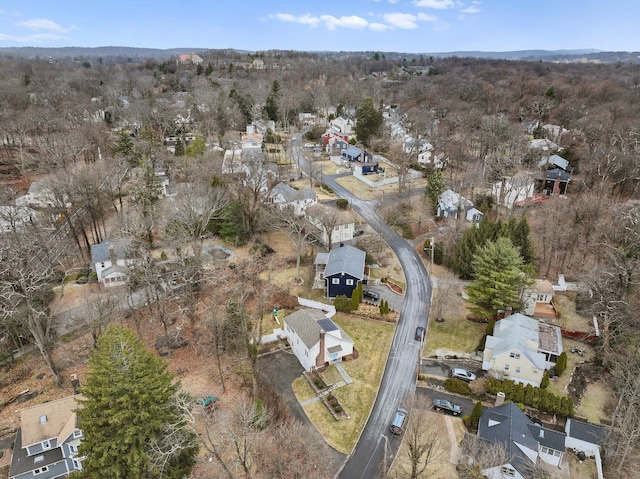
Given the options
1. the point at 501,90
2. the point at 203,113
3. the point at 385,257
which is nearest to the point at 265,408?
the point at 385,257

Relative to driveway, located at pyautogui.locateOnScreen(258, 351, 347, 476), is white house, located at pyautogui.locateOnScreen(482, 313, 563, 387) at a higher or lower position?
higher

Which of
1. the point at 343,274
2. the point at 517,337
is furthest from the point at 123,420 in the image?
the point at 517,337

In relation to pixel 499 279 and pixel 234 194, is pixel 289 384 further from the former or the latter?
pixel 234 194

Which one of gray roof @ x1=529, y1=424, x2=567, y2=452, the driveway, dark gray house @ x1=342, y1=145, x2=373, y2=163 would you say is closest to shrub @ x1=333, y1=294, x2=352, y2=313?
the driveway

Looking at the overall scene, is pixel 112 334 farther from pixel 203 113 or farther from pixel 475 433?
pixel 203 113

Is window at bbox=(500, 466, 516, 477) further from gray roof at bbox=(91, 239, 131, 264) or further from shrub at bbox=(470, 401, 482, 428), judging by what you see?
gray roof at bbox=(91, 239, 131, 264)

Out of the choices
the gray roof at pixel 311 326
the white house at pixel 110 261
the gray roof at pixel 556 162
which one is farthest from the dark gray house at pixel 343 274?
the gray roof at pixel 556 162

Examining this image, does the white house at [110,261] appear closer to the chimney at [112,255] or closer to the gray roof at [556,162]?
the chimney at [112,255]

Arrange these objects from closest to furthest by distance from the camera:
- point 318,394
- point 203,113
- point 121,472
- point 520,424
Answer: point 121,472, point 520,424, point 318,394, point 203,113
